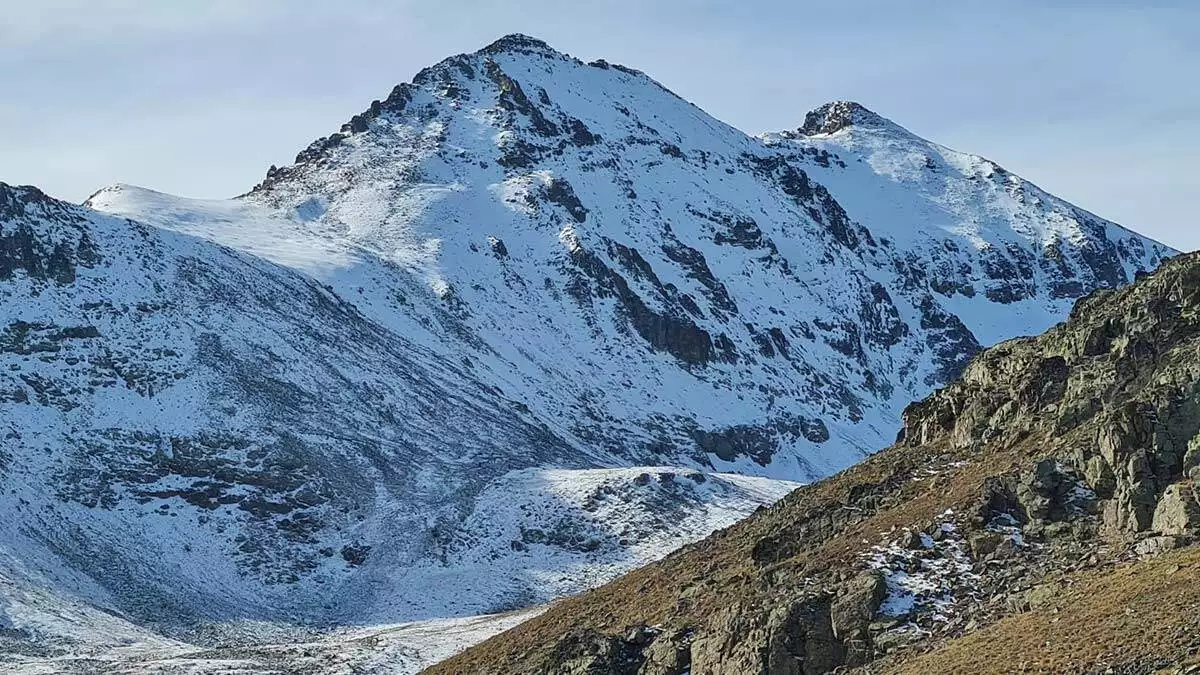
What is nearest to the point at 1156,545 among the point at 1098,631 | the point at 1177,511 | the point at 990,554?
the point at 1177,511

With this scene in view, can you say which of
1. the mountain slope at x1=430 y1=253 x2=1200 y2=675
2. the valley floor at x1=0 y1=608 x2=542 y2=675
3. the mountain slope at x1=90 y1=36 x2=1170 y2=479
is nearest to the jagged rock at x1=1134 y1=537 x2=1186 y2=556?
the mountain slope at x1=430 y1=253 x2=1200 y2=675

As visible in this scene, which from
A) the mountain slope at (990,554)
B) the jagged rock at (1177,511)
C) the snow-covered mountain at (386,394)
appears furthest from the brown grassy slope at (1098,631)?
the snow-covered mountain at (386,394)

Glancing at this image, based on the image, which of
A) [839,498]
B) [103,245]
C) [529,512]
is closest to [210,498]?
[529,512]

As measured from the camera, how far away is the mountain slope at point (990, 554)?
29.8 meters

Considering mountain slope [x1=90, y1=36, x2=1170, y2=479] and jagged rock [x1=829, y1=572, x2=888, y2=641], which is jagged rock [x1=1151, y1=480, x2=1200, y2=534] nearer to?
jagged rock [x1=829, y1=572, x2=888, y2=641]

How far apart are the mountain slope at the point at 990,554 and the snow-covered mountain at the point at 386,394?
54.5 m

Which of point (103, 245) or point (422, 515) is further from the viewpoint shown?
point (103, 245)

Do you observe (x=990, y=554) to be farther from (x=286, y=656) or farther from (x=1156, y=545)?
(x=286, y=656)

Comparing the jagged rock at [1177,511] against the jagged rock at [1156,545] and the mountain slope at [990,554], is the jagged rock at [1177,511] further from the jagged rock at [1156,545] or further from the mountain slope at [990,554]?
the jagged rock at [1156,545]

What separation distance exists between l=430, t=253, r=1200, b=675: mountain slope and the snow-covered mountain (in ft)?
179

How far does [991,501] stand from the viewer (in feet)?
118

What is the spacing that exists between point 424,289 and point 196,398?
139 feet

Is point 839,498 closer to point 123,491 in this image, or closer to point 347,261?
point 123,491

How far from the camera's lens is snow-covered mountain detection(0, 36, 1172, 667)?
103 m
